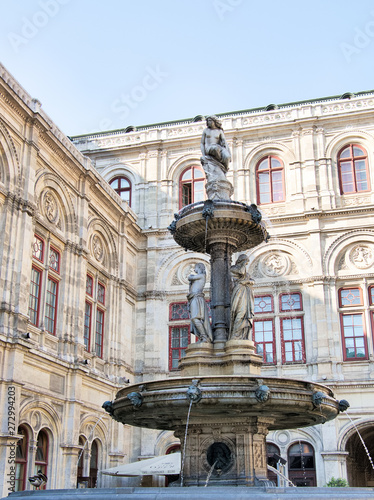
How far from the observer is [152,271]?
2644 cm

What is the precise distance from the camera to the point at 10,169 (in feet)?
59.5

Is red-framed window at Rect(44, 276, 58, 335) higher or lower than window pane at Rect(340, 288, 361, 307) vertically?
lower

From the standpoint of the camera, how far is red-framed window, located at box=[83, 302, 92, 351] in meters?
22.0

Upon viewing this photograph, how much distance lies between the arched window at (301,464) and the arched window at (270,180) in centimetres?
981

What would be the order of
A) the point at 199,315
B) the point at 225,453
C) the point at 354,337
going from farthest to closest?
the point at 354,337, the point at 199,315, the point at 225,453

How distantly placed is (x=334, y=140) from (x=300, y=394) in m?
19.0

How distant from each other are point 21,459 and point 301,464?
10.5 meters

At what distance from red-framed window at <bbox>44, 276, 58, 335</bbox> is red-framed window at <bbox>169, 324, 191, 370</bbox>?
6.72m

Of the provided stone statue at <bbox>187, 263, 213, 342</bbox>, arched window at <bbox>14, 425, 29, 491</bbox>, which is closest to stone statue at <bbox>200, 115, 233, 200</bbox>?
stone statue at <bbox>187, 263, 213, 342</bbox>

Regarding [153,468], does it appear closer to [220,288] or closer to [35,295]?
[35,295]

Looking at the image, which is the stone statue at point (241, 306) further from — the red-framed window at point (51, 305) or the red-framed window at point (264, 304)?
the red-framed window at point (264, 304)

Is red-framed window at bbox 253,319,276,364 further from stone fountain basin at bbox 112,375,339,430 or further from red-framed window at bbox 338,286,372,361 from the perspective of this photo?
stone fountain basin at bbox 112,375,339,430

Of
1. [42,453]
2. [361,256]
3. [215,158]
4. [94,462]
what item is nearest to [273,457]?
[94,462]

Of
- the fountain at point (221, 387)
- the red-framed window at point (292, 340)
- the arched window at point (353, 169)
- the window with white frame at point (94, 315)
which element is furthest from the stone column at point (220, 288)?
the arched window at point (353, 169)
